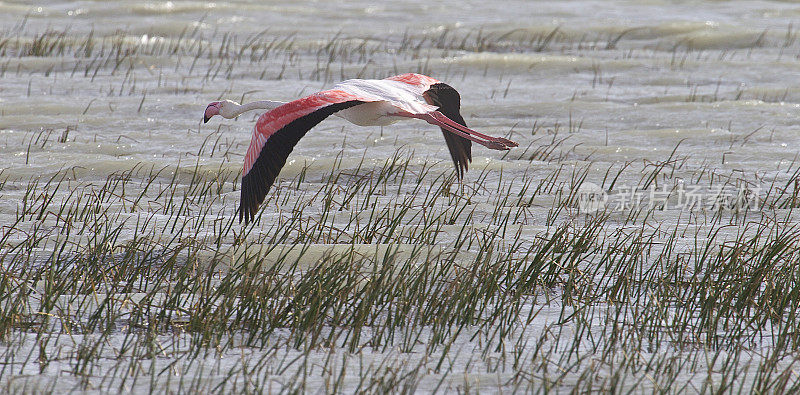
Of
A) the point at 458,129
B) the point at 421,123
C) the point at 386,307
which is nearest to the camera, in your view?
the point at 386,307

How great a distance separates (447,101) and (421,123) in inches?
109

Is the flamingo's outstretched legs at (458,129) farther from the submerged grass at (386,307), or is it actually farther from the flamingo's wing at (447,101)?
the submerged grass at (386,307)

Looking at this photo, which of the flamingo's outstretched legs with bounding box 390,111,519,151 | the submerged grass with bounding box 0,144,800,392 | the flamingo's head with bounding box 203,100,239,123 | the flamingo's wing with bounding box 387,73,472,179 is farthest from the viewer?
the flamingo's wing with bounding box 387,73,472,179

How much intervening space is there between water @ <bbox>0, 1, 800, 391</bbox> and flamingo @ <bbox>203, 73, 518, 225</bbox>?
389 mm

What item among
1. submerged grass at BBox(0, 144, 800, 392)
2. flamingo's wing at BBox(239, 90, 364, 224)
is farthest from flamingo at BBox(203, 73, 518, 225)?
submerged grass at BBox(0, 144, 800, 392)

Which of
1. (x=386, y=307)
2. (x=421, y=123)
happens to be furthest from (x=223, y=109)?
(x=421, y=123)

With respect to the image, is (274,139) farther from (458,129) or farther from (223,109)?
(458,129)

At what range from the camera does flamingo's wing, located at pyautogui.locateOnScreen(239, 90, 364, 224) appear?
208 inches

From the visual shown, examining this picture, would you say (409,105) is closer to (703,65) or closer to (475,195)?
(475,195)

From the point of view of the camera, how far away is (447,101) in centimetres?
695

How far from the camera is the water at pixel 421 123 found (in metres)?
6.33

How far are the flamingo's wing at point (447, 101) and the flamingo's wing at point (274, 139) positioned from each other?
125 cm

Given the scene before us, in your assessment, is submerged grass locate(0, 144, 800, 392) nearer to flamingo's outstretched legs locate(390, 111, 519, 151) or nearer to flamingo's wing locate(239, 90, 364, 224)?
flamingo's wing locate(239, 90, 364, 224)

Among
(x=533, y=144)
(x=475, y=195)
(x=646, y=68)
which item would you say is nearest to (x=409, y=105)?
(x=475, y=195)
